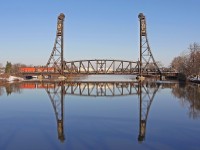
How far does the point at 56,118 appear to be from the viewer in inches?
661

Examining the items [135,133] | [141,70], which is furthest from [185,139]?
[141,70]

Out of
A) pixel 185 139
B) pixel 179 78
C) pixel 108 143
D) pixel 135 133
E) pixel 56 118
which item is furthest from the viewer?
pixel 179 78

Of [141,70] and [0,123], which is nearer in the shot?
[0,123]

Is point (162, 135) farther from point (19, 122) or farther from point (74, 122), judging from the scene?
point (19, 122)

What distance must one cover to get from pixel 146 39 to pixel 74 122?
5751cm

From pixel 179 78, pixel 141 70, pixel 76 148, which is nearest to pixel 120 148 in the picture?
pixel 76 148

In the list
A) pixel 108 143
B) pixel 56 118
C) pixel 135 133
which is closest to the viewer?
pixel 108 143

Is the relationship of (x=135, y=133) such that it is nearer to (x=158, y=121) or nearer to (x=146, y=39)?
(x=158, y=121)

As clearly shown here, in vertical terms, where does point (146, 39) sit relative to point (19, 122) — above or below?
above

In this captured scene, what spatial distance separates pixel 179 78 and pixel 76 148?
6852 centimetres

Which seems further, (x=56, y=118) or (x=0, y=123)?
(x=56, y=118)

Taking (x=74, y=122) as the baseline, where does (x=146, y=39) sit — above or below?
above

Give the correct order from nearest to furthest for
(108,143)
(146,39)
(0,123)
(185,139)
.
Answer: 1. (108,143)
2. (185,139)
3. (0,123)
4. (146,39)

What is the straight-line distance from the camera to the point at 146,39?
2781 inches
